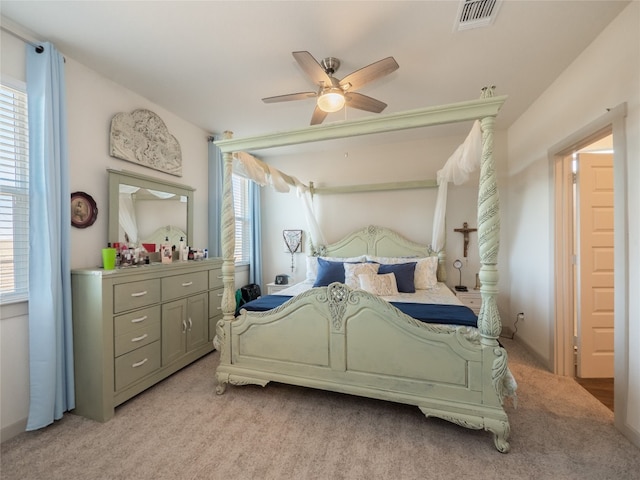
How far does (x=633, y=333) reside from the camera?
Result: 1.67 m

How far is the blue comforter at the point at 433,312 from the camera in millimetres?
1900

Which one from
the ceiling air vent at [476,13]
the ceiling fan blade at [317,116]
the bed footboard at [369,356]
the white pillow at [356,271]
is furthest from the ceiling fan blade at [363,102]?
the white pillow at [356,271]

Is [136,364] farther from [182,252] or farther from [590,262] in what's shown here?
[590,262]

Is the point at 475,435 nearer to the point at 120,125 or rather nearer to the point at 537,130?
the point at 537,130

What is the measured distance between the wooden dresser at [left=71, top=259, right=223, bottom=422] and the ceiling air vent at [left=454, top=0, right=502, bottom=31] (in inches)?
116

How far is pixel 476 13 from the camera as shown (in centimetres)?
172

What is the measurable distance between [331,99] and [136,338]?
7.92ft

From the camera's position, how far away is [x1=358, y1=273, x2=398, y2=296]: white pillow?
2.85m

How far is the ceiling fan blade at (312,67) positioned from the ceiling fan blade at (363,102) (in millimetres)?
231

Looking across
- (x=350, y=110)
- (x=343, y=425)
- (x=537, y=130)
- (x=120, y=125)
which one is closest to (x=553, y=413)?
(x=343, y=425)

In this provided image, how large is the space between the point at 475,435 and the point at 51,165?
341 centimetres

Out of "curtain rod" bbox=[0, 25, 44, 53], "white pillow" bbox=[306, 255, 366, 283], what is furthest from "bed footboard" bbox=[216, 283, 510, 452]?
"curtain rod" bbox=[0, 25, 44, 53]

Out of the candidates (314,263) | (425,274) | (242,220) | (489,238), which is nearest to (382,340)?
(489,238)

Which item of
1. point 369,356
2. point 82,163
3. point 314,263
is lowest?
point 369,356
